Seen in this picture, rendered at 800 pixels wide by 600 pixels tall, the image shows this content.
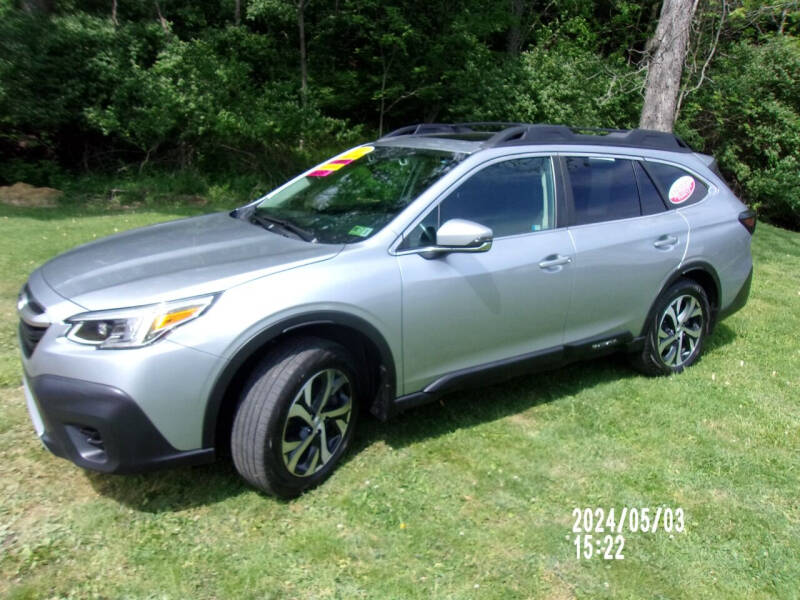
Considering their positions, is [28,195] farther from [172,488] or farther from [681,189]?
[681,189]

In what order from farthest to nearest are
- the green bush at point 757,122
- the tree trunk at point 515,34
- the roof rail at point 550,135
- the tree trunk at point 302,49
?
the tree trunk at point 515,34 < the green bush at point 757,122 < the tree trunk at point 302,49 < the roof rail at point 550,135

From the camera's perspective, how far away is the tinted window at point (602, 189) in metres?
4.12

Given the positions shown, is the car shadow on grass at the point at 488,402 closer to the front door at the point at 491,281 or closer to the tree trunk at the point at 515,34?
the front door at the point at 491,281

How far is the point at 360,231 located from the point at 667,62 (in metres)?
8.38

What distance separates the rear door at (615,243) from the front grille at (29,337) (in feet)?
9.44

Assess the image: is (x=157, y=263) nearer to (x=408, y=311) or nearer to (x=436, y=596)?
(x=408, y=311)

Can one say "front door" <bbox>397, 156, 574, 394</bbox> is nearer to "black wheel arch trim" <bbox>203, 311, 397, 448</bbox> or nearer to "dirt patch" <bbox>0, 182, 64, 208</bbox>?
"black wheel arch trim" <bbox>203, 311, 397, 448</bbox>

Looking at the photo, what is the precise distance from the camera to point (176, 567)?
105 inches

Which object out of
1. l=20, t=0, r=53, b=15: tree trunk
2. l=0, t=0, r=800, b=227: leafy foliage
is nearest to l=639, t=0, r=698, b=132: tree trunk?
l=0, t=0, r=800, b=227: leafy foliage

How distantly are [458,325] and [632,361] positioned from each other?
1885mm

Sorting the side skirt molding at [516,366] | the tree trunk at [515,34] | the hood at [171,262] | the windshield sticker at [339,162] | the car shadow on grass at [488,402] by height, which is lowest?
the car shadow on grass at [488,402]

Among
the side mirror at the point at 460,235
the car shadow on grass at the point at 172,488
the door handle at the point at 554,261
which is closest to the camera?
the car shadow on grass at the point at 172,488

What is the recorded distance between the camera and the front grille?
289 centimetres

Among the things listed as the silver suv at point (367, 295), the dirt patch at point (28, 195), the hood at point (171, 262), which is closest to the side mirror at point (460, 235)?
the silver suv at point (367, 295)
